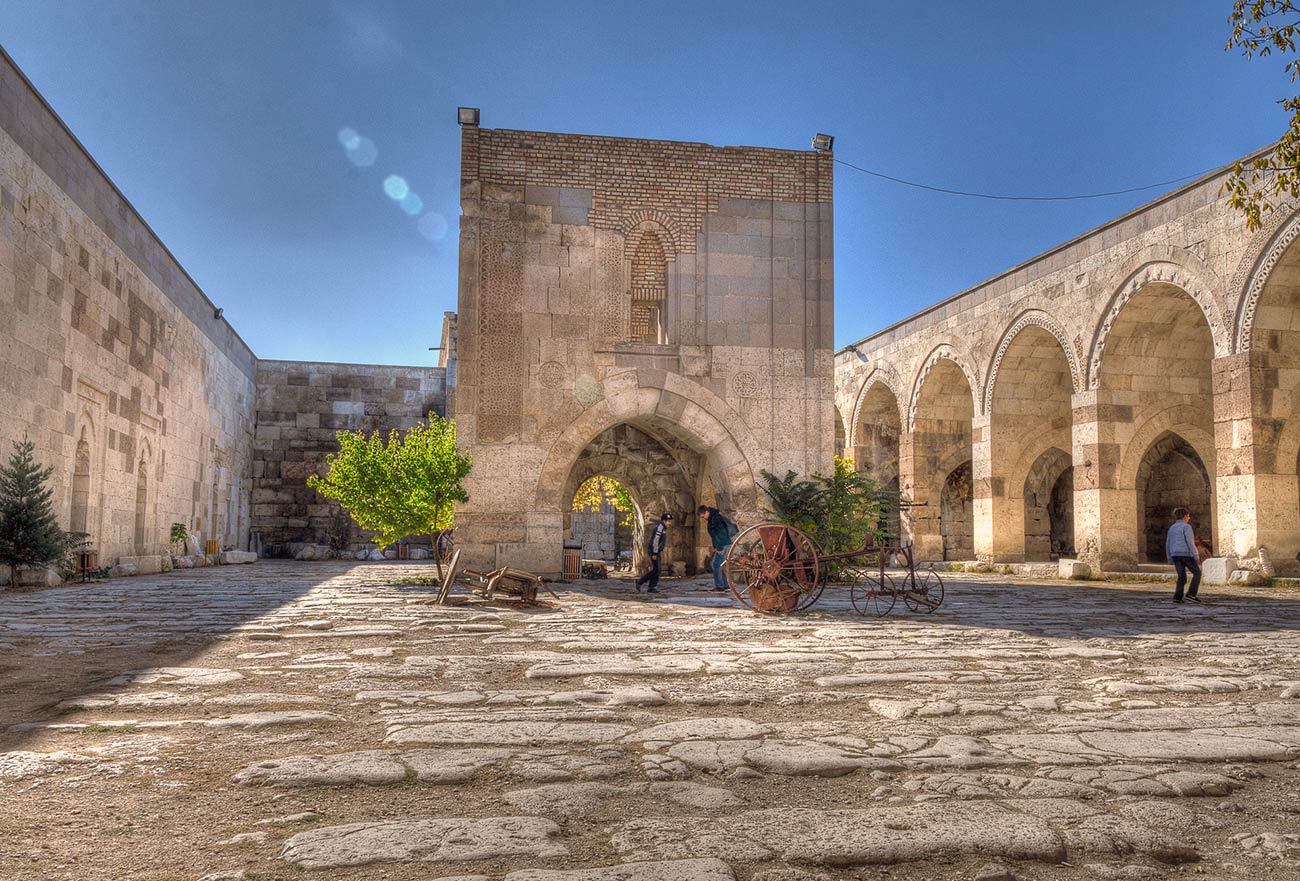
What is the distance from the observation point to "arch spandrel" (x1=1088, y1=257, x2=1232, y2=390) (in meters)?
14.7

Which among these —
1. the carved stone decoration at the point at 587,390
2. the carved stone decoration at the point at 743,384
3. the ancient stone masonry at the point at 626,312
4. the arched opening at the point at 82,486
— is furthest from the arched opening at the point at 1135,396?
the arched opening at the point at 82,486

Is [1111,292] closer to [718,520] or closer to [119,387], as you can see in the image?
[718,520]

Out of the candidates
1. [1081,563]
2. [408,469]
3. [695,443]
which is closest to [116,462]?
[408,469]

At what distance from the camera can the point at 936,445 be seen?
24.3m

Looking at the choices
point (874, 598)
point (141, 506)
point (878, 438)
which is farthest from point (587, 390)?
point (878, 438)

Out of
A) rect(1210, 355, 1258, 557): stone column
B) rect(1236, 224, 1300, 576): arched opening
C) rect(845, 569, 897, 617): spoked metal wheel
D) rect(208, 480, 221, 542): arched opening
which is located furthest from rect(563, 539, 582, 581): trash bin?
rect(208, 480, 221, 542): arched opening

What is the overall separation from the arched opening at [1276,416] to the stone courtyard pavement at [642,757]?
27.2 feet

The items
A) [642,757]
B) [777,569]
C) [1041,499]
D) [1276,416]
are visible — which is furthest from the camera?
[1041,499]

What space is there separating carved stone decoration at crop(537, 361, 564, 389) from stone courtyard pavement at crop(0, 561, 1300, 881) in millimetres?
7580

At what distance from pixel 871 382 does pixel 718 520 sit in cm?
1460

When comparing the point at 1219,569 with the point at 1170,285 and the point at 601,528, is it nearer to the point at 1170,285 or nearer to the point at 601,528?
the point at 1170,285

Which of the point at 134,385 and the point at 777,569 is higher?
the point at 134,385

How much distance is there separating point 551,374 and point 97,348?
761cm

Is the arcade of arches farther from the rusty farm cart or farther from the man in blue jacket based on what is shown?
the rusty farm cart
